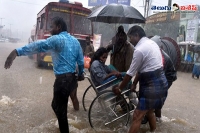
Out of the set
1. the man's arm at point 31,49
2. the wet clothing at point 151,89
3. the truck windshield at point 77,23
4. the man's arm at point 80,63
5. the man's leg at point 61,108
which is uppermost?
the truck windshield at point 77,23

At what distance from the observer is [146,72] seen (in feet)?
9.78

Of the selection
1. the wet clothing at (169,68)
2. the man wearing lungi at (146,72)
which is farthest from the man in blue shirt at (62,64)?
the wet clothing at (169,68)

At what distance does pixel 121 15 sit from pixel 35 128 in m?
2.90

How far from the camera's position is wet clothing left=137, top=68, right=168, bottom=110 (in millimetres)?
3010

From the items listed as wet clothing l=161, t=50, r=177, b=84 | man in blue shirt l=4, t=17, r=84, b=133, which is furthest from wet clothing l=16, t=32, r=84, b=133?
wet clothing l=161, t=50, r=177, b=84

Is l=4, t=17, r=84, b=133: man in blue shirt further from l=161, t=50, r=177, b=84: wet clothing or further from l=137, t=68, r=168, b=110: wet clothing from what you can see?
l=161, t=50, r=177, b=84: wet clothing

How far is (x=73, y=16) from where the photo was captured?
394 inches

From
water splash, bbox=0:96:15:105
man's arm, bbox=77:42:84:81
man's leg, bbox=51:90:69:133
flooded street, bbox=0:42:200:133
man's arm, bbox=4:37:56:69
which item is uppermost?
man's arm, bbox=4:37:56:69

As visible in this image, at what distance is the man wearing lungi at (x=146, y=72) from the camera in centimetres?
288

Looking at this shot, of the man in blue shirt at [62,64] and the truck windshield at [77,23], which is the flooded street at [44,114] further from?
the truck windshield at [77,23]

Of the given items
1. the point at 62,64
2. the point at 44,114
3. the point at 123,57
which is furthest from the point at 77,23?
the point at 62,64

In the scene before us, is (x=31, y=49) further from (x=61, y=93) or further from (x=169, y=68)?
(x=169, y=68)

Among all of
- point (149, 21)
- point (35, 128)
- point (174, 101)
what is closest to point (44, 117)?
point (35, 128)

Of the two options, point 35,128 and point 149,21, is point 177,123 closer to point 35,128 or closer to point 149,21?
point 35,128
